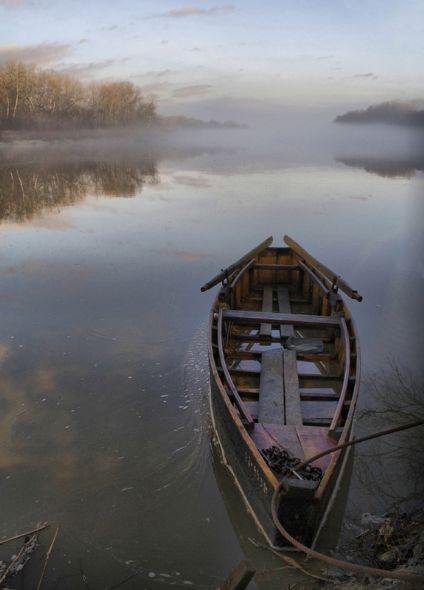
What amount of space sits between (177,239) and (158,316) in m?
7.45

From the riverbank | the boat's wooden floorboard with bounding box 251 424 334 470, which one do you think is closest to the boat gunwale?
the boat's wooden floorboard with bounding box 251 424 334 470

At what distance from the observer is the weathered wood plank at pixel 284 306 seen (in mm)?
9578

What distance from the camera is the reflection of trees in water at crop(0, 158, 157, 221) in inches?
962

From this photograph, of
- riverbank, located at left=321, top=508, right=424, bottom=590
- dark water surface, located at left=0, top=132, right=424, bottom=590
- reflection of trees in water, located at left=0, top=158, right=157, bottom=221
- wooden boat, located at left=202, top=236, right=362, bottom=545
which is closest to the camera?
riverbank, located at left=321, top=508, right=424, bottom=590

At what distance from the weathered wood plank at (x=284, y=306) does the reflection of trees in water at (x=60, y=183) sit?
1467cm

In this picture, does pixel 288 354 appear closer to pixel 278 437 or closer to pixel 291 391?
pixel 291 391

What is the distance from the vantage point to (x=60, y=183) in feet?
104

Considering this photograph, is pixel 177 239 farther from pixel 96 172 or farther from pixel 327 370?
pixel 96 172

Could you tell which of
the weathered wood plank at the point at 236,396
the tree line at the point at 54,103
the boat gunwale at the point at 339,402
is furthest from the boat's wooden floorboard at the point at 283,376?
the tree line at the point at 54,103

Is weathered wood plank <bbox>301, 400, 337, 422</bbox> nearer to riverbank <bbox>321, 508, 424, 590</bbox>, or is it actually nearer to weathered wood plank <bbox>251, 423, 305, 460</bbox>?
weathered wood plank <bbox>251, 423, 305, 460</bbox>

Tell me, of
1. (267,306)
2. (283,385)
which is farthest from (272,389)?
(267,306)

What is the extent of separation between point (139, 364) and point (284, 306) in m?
3.91

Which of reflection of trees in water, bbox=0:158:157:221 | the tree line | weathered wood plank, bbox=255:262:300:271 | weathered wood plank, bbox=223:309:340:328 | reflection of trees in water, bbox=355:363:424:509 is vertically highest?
the tree line

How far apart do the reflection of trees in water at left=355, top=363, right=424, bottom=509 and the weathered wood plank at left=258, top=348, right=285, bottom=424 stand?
139cm
